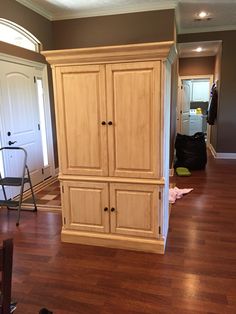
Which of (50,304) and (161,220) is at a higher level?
(161,220)

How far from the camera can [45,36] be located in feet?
16.1

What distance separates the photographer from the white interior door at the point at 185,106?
8.79 m

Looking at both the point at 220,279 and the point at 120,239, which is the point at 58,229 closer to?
the point at 120,239

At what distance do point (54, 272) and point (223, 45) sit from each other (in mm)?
5956

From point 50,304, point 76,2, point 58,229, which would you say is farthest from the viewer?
point 76,2

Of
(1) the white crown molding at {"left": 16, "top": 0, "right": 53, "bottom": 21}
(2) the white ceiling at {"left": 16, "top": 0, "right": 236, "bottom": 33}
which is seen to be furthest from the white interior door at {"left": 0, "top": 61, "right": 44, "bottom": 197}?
(2) the white ceiling at {"left": 16, "top": 0, "right": 236, "bottom": 33}

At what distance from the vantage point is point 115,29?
4.88m

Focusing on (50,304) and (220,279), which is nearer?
(50,304)

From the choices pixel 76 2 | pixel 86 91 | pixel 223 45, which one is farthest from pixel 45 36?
pixel 223 45

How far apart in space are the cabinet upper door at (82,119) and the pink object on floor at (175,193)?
1.67 metres

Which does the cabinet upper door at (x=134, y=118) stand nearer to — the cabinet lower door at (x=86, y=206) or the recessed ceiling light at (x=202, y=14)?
the cabinet lower door at (x=86, y=206)

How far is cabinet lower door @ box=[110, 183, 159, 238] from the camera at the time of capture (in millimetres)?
2508

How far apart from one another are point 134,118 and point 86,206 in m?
0.99

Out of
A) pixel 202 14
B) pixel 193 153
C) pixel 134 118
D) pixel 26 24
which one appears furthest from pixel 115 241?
pixel 202 14
